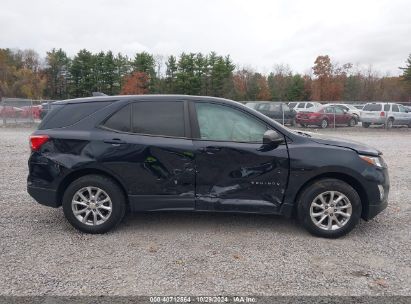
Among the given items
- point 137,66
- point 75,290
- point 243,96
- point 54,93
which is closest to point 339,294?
point 75,290

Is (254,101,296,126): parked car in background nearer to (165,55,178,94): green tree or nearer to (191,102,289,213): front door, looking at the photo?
(191,102,289,213): front door

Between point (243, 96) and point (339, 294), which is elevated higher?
point (243, 96)

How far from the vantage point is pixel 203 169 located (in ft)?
14.9

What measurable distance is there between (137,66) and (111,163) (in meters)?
59.6

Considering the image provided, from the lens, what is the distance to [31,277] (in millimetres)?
3533

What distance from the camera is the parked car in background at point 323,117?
71.3ft

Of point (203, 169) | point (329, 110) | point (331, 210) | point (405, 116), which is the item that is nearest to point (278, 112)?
point (329, 110)

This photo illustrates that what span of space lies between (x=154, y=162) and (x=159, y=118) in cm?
58

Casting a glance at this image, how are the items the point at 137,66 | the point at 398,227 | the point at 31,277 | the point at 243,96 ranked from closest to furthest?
the point at 31,277
the point at 398,227
the point at 243,96
the point at 137,66

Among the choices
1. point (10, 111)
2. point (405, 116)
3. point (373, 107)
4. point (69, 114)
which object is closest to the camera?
point (69, 114)

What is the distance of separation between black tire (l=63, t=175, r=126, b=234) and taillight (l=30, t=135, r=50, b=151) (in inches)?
25.2

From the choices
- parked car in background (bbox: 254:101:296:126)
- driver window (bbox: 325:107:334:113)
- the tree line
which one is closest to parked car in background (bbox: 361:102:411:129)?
driver window (bbox: 325:107:334:113)

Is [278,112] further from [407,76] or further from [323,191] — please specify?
[407,76]

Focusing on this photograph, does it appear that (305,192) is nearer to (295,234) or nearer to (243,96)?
(295,234)
